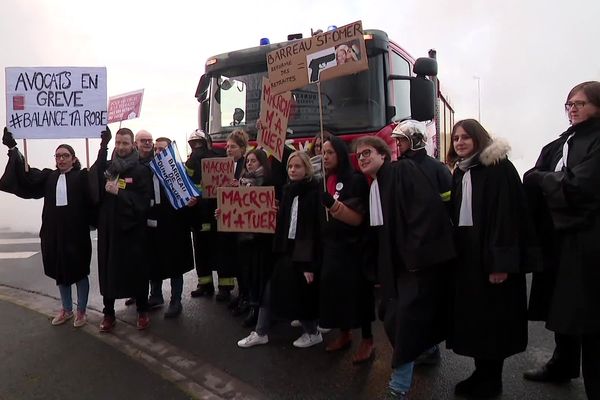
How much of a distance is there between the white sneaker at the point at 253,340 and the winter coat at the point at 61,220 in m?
1.85

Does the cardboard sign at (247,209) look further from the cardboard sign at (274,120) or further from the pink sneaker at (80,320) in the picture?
the pink sneaker at (80,320)

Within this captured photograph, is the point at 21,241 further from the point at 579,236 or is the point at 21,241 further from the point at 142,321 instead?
the point at 579,236

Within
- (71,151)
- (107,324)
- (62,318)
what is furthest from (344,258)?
(62,318)

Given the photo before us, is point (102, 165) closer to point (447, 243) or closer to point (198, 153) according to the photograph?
point (198, 153)

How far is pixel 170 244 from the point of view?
522 cm

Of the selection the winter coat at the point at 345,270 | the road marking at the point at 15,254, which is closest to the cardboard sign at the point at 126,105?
the road marking at the point at 15,254

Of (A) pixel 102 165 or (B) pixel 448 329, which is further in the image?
(A) pixel 102 165

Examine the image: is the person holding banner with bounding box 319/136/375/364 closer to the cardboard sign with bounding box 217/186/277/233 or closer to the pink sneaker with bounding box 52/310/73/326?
the cardboard sign with bounding box 217/186/277/233

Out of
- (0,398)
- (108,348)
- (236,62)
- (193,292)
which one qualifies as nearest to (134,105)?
(236,62)

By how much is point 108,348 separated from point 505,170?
12.2 ft

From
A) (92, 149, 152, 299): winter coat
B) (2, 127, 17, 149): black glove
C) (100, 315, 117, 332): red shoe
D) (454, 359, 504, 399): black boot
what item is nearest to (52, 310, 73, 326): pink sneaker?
(100, 315, 117, 332): red shoe

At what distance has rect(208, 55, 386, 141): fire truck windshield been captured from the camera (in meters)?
5.41

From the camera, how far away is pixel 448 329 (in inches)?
127

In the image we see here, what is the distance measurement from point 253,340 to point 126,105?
7603 mm
